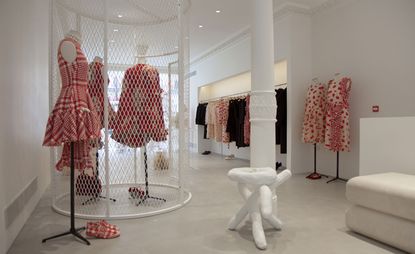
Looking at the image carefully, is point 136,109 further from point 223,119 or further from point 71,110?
point 223,119

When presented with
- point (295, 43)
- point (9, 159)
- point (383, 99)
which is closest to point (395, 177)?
point (383, 99)

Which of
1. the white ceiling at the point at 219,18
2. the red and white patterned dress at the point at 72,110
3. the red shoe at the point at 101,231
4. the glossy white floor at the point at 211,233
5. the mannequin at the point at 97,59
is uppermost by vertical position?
the white ceiling at the point at 219,18

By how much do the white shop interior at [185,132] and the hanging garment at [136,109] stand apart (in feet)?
0.05

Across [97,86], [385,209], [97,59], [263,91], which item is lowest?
[385,209]

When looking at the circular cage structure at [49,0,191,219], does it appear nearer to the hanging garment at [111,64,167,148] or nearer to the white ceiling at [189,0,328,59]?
the hanging garment at [111,64,167,148]

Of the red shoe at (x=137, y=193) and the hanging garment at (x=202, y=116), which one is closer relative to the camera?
the red shoe at (x=137, y=193)

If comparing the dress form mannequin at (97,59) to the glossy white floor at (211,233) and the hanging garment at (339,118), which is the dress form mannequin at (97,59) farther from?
the hanging garment at (339,118)

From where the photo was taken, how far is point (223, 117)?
6719mm

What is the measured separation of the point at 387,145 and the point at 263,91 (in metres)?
1.30

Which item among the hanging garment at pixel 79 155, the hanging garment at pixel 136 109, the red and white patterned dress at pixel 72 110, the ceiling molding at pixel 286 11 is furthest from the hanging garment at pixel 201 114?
the red and white patterned dress at pixel 72 110

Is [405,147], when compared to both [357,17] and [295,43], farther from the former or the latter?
[295,43]

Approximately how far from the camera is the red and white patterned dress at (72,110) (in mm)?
2107

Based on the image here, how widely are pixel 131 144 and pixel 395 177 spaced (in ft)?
7.81

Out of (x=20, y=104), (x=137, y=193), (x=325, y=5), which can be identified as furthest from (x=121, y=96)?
(x=325, y=5)
